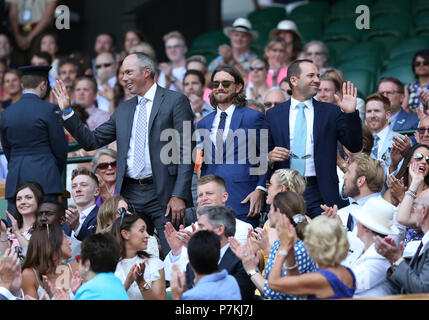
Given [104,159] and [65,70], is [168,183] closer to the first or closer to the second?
[104,159]

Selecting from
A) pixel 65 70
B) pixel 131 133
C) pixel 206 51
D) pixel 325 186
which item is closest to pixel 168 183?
pixel 131 133

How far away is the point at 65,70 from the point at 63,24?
1823 millimetres

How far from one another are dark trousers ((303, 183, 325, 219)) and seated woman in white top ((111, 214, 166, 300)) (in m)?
1.28

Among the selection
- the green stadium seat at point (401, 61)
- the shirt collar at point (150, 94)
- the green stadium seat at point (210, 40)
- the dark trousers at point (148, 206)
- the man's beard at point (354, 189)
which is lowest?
the dark trousers at point (148, 206)

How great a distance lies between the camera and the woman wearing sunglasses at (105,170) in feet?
28.3

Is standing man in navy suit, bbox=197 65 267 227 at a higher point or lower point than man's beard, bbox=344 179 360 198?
higher

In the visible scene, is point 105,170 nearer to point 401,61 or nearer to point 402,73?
point 402,73

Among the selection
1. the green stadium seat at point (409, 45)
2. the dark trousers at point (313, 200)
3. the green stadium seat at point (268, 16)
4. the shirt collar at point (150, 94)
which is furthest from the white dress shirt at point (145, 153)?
the green stadium seat at point (268, 16)

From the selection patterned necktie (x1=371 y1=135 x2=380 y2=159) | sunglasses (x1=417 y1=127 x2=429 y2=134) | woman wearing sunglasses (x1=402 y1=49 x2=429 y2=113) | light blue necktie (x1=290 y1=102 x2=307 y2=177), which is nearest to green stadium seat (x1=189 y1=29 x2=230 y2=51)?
woman wearing sunglasses (x1=402 y1=49 x2=429 y2=113)

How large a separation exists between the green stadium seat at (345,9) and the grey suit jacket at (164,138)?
6.60 m

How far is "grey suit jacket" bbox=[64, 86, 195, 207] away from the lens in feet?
24.7

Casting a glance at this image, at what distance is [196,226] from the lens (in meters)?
7.16

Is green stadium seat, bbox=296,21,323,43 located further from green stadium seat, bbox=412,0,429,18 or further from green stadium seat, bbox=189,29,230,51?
green stadium seat, bbox=412,0,429,18

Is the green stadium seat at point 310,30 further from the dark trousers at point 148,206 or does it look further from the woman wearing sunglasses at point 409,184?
the dark trousers at point 148,206
